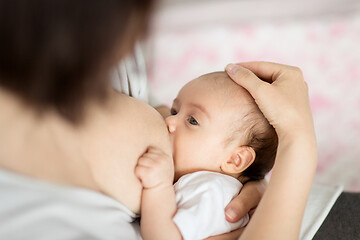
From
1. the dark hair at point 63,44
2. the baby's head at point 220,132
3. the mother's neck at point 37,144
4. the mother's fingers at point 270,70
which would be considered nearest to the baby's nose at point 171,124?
the baby's head at point 220,132

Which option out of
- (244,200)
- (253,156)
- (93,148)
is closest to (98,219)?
(93,148)

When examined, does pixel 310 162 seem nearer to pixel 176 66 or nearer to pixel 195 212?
pixel 195 212

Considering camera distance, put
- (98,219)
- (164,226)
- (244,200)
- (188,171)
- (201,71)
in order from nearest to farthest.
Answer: (98,219) → (164,226) → (244,200) → (188,171) → (201,71)

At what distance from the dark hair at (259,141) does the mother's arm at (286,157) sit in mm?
97

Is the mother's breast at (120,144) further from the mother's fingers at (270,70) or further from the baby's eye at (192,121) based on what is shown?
the mother's fingers at (270,70)

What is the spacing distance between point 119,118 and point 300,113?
390 mm

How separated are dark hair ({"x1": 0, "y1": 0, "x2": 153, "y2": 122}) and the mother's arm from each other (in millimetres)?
449

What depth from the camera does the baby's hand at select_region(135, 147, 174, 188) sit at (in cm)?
86

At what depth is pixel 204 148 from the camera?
1.13 meters

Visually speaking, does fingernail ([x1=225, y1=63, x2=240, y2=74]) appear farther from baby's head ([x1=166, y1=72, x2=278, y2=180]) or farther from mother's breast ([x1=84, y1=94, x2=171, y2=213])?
mother's breast ([x1=84, y1=94, x2=171, y2=213])

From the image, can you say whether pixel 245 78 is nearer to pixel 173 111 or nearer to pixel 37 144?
pixel 173 111

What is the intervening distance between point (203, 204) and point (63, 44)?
542mm

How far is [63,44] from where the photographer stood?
0.55m

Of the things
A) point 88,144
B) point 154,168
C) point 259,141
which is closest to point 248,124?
point 259,141
